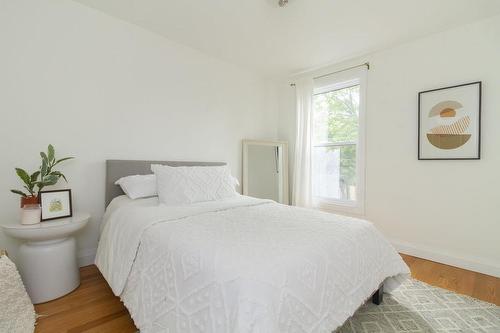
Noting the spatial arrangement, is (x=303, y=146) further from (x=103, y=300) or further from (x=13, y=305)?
(x=13, y=305)

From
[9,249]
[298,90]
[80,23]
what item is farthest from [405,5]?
[9,249]

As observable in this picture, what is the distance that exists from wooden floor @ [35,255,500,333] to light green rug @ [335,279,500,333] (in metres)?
0.23

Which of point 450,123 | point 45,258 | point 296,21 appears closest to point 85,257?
point 45,258

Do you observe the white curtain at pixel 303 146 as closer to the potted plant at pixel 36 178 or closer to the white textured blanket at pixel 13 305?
the potted plant at pixel 36 178

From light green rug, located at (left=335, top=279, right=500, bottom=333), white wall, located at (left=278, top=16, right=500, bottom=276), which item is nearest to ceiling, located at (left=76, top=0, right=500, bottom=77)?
white wall, located at (left=278, top=16, right=500, bottom=276)

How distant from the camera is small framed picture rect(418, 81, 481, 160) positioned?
2.27 meters

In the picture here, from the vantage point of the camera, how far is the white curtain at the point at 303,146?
→ 3.49 metres

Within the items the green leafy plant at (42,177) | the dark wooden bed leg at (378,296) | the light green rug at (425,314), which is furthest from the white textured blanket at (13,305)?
the dark wooden bed leg at (378,296)

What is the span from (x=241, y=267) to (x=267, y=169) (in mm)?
2827

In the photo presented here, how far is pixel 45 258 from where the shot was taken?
1.68 meters

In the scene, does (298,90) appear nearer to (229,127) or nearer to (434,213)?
(229,127)

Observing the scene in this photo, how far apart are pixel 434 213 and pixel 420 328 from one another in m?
1.53

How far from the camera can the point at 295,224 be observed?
154 centimetres

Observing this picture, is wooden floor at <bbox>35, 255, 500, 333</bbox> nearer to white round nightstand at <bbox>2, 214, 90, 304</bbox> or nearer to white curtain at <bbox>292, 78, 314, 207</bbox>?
white round nightstand at <bbox>2, 214, 90, 304</bbox>
